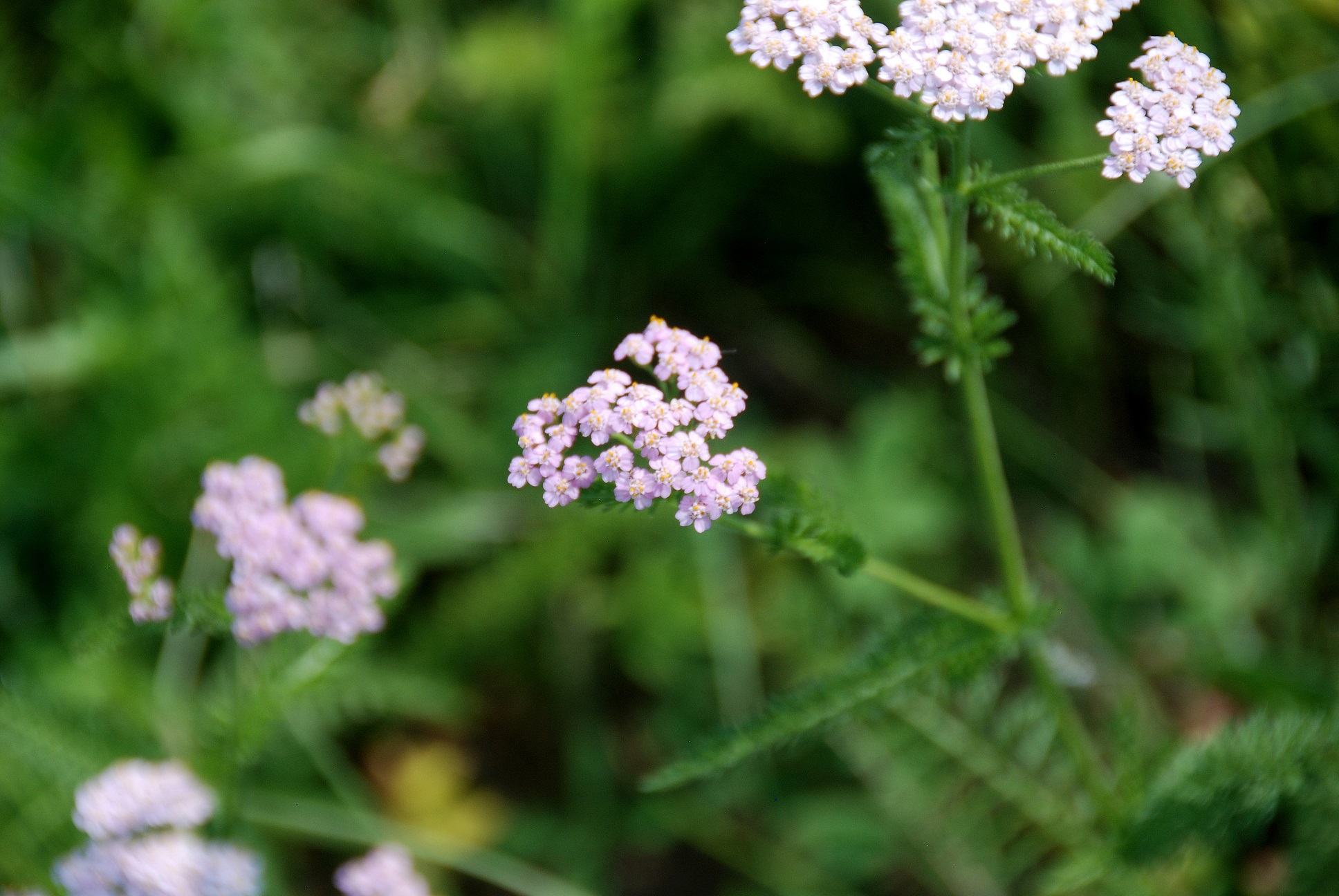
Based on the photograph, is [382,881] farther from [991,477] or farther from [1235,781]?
[1235,781]

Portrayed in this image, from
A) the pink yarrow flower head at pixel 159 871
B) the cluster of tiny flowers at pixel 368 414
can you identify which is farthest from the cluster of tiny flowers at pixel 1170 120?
the pink yarrow flower head at pixel 159 871

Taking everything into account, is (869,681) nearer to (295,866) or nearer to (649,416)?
(649,416)

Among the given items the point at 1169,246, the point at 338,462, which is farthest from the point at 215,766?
the point at 1169,246

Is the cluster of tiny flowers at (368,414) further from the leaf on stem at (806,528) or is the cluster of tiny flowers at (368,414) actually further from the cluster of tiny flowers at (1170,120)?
the cluster of tiny flowers at (1170,120)

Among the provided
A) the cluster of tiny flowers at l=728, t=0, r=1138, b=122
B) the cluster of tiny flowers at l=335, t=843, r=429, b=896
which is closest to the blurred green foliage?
the cluster of tiny flowers at l=335, t=843, r=429, b=896

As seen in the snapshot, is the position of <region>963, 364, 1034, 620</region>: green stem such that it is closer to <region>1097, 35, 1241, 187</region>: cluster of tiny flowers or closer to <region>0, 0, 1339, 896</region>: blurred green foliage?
<region>1097, 35, 1241, 187</region>: cluster of tiny flowers

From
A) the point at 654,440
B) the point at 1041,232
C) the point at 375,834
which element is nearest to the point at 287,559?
the point at 654,440
